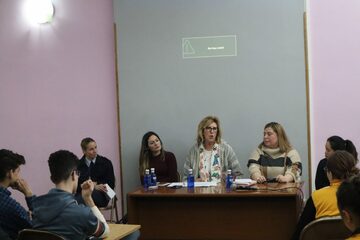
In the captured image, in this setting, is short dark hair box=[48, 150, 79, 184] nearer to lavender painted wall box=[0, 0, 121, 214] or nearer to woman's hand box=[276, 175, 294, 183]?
woman's hand box=[276, 175, 294, 183]

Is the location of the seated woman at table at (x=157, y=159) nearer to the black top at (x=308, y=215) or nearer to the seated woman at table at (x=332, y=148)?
the seated woman at table at (x=332, y=148)

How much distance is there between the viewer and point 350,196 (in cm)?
175

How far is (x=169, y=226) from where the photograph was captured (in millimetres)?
4078

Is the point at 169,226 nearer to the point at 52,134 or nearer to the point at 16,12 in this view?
the point at 52,134

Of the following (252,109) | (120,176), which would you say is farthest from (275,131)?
(120,176)

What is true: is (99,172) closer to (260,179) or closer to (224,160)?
(224,160)

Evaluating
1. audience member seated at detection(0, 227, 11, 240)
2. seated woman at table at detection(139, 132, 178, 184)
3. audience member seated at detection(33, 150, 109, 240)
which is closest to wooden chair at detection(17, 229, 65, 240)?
audience member seated at detection(33, 150, 109, 240)

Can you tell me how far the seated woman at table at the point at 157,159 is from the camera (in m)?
5.02

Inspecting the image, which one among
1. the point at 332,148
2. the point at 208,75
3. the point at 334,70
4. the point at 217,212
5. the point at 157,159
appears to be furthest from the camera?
the point at 208,75

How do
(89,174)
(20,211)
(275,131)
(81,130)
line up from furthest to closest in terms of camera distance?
(81,130) < (89,174) < (275,131) < (20,211)

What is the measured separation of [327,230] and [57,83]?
3.80m

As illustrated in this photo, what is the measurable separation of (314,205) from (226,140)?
239 centimetres

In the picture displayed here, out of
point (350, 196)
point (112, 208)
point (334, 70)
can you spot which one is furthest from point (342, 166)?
point (112, 208)

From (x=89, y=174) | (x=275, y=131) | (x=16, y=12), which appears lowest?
(x=89, y=174)
